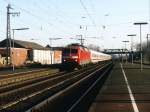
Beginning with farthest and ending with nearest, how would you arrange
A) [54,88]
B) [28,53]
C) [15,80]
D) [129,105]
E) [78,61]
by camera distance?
[28,53], [78,61], [15,80], [54,88], [129,105]

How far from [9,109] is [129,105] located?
4.71 metres

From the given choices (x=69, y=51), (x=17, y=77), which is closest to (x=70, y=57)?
(x=69, y=51)

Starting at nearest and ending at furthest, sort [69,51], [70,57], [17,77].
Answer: [17,77] < [70,57] < [69,51]

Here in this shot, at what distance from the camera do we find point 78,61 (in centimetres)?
5750

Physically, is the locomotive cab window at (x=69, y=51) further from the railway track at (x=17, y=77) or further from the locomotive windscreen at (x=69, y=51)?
the railway track at (x=17, y=77)

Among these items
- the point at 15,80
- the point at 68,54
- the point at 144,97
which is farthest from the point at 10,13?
the point at 144,97

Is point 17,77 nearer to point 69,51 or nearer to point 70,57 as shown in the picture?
point 70,57

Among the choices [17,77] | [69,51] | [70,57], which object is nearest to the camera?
[17,77]

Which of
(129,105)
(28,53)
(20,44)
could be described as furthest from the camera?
(20,44)

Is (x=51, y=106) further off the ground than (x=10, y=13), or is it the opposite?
(x=10, y=13)

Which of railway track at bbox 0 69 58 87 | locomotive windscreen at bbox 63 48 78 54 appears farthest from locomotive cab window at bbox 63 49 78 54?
railway track at bbox 0 69 58 87

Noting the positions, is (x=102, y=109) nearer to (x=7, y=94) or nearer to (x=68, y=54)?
(x=7, y=94)

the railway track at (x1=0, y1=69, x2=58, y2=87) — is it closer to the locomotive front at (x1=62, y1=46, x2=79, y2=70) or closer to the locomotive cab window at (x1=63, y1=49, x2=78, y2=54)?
the locomotive front at (x1=62, y1=46, x2=79, y2=70)

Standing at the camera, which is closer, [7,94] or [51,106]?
[51,106]
